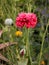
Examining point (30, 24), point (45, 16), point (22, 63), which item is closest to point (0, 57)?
point (22, 63)

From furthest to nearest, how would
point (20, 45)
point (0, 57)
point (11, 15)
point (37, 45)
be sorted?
point (11, 15) → point (37, 45) → point (20, 45) → point (0, 57)

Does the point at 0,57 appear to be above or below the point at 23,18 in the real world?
below

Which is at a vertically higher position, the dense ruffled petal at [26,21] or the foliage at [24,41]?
the dense ruffled petal at [26,21]

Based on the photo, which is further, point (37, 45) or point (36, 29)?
point (36, 29)

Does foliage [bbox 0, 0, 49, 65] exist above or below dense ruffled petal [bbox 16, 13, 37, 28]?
below

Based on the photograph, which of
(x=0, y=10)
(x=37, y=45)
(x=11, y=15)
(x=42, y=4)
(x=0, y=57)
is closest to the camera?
(x=0, y=57)

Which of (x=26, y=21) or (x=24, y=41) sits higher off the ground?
(x=26, y=21)

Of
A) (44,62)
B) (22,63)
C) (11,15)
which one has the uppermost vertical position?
(11,15)

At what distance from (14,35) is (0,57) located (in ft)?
1.77

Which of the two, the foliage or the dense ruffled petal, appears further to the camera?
the foliage

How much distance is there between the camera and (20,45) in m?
1.92

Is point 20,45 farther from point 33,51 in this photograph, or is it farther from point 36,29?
point 36,29

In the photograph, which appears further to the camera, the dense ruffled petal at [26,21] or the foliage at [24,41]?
the foliage at [24,41]

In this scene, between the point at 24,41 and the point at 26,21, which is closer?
the point at 26,21
